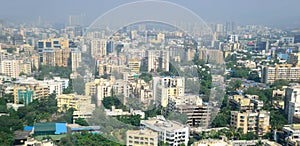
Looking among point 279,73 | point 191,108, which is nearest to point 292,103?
point 191,108

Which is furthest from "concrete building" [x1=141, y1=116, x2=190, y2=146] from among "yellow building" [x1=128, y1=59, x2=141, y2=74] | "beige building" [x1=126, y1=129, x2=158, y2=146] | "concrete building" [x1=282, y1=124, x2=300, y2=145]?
"concrete building" [x1=282, y1=124, x2=300, y2=145]

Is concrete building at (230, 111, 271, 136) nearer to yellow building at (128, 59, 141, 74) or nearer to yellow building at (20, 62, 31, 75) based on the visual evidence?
yellow building at (128, 59, 141, 74)

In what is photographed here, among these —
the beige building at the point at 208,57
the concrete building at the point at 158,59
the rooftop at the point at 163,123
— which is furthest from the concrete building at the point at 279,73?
the rooftop at the point at 163,123

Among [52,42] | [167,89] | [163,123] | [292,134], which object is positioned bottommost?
[292,134]

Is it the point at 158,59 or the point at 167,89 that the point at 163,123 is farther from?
the point at 158,59

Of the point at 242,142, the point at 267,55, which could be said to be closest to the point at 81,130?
the point at 242,142

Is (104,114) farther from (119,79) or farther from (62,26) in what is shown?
(62,26)

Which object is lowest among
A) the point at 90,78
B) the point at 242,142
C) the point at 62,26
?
the point at 242,142
